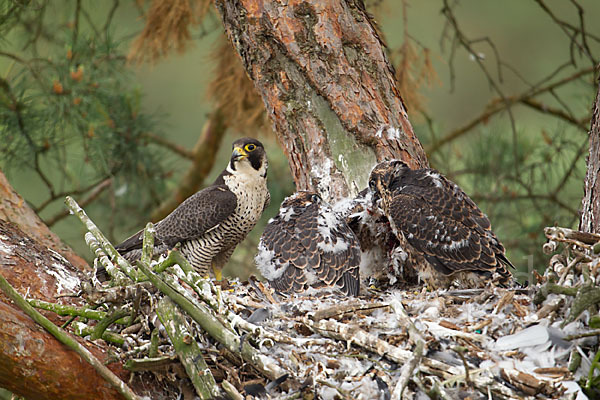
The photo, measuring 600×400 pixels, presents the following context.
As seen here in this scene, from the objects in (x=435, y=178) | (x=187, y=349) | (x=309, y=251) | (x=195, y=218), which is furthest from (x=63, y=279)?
(x=435, y=178)

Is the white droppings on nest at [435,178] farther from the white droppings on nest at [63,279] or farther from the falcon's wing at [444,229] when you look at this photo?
the white droppings on nest at [63,279]

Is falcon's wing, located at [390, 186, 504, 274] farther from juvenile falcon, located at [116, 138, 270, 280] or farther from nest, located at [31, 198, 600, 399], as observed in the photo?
juvenile falcon, located at [116, 138, 270, 280]

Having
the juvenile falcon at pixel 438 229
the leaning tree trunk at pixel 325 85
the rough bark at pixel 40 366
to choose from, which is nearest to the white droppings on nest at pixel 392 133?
the leaning tree trunk at pixel 325 85

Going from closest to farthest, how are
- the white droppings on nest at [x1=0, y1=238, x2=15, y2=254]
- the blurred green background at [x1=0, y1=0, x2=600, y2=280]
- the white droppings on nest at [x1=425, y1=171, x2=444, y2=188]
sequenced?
1. the white droppings on nest at [x1=0, y1=238, x2=15, y2=254]
2. the white droppings on nest at [x1=425, y1=171, x2=444, y2=188]
3. the blurred green background at [x1=0, y1=0, x2=600, y2=280]

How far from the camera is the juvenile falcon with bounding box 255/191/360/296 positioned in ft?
9.30

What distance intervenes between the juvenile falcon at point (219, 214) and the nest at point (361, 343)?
5.01ft

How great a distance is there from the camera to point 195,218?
3703mm

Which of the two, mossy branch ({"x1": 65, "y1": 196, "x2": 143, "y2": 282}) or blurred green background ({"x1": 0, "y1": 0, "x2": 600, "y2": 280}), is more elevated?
blurred green background ({"x1": 0, "y1": 0, "x2": 600, "y2": 280})

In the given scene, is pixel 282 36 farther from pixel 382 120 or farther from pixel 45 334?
pixel 45 334

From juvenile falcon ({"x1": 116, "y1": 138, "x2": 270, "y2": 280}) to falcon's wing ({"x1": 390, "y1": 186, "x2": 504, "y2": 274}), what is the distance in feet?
3.42

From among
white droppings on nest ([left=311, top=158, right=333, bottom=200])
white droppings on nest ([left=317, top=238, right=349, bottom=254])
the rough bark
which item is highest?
white droppings on nest ([left=311, top=158, right=333, bottom=200])

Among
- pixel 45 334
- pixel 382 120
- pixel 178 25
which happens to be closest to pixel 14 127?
pixel 178 25

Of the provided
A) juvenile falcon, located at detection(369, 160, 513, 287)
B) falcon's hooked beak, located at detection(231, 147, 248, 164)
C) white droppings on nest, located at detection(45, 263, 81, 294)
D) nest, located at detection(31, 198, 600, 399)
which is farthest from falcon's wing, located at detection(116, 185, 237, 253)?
nest, located at detection(31, 198, 600, 399)

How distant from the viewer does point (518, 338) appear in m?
1.98
